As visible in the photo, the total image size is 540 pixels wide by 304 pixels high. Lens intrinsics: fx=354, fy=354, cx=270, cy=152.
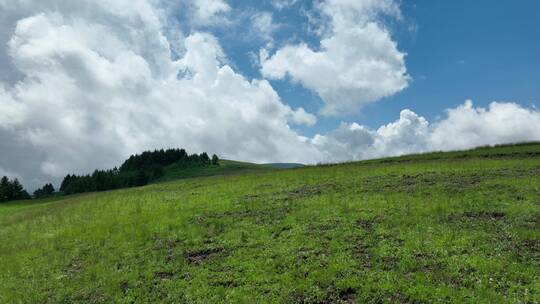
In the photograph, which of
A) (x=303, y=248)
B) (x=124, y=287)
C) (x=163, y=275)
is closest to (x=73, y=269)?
(x=124, y=287)

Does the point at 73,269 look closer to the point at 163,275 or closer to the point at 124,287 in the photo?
the point at 124,287

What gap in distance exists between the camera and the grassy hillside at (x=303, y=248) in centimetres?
1490

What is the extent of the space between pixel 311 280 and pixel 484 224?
11876mm

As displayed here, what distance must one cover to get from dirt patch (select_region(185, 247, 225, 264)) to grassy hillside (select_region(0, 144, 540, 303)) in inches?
5.2

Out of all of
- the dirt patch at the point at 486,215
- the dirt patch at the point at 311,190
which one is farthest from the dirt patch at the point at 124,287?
the dirt patch at the point at 486,215

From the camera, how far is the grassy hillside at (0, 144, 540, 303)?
14898 mm

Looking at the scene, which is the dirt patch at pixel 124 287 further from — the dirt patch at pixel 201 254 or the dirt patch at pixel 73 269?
the dirt patch at pixel 73 269

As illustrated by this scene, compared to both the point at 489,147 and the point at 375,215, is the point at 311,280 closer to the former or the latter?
the point at 375,215

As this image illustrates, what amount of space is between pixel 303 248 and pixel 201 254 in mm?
5962

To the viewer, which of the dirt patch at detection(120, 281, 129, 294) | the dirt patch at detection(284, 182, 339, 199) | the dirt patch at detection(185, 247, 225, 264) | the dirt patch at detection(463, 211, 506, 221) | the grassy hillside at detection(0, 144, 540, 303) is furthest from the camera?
the dirt patch at detection(284, 182, 339, 199)

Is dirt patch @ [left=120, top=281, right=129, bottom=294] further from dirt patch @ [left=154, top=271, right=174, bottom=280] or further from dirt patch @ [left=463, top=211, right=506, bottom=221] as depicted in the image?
dirt patch @ [left=463, top=211, right=506, bottom=221]

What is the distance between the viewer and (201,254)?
2055 cm

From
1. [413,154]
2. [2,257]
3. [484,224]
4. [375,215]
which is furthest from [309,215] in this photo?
[413,154]

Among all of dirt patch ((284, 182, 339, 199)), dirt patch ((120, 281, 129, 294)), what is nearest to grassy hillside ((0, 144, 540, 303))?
dirt patch ((120, 281, 129, 294))
